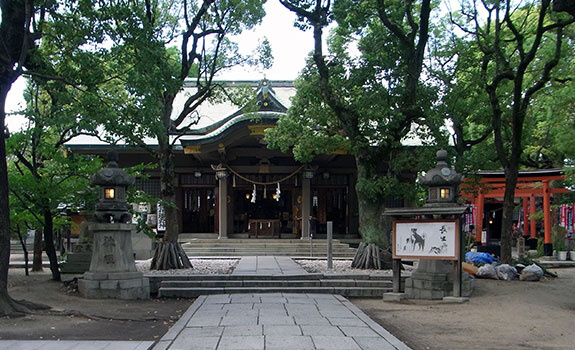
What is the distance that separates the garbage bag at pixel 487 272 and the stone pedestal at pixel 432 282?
3.36 metres

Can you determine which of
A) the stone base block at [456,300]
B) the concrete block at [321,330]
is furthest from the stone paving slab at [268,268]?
the concrete block at [321,330]

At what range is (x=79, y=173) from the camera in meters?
11.9

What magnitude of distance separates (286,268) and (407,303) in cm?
416

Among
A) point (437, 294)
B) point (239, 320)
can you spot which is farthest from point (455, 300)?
point (239, 320)

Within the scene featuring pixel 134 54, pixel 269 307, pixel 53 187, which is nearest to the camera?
pixel 269 307

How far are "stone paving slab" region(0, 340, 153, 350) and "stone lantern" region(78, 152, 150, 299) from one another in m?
4.20

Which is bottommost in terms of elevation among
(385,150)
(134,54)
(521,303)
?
(521,303)

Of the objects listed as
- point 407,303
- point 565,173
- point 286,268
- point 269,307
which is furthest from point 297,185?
point 269,307

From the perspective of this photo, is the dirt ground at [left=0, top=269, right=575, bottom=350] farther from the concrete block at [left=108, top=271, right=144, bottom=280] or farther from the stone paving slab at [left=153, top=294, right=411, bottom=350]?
the concrete block at [left=108, top=271, right=144, bottom=280]

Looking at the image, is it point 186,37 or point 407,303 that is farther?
point 186,37

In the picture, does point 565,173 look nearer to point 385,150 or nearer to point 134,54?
point 385,150

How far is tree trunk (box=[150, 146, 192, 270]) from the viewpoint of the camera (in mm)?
13648

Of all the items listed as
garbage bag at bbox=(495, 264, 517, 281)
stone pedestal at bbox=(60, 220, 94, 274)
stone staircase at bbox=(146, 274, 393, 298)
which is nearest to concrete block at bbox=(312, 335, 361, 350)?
stone staircase at bbox=(146, 274, 393, 298)

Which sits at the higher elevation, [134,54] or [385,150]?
[134,54]
